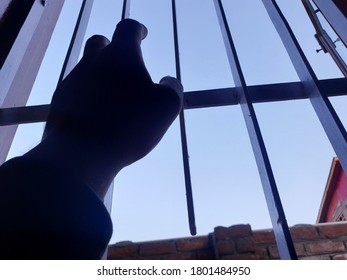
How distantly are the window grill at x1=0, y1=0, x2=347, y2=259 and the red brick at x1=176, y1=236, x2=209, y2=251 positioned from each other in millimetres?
1042

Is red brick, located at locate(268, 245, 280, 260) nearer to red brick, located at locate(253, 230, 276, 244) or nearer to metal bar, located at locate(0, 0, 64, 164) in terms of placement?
red brick, located at locate(253, 230, 276, 244)

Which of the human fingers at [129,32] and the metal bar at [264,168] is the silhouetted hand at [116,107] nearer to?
the human fingers at [129,32]

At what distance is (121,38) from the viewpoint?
24.5 inches

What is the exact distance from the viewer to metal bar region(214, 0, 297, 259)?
18.2 inches

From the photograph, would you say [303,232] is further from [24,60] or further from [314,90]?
[24,60]

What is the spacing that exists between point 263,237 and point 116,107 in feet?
4.44

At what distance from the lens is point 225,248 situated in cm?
146

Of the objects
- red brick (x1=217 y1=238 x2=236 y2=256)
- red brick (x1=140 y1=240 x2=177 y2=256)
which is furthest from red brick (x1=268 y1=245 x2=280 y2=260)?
red brick (x1=140 y1=240 x2=177 y2=256)

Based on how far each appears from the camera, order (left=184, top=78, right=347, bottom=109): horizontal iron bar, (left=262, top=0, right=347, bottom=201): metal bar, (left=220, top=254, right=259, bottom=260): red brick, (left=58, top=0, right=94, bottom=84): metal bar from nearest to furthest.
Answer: (left=262, top=0, right=347, bottom=201): metal bar < (left=184, top=78, right=347, bottom=109): horizontal iron bar < (left=58, top=0, right=94, bottom=84): metal bar < (left=220, top=254, right=259, bottom=260): red brick

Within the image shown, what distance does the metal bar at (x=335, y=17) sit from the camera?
29.2 inches

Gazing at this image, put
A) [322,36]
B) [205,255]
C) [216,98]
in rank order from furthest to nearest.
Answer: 1. [322,36]
2. [205,255]
3. [216,98]

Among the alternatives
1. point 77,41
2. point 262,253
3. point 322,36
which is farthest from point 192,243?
point 322,36
